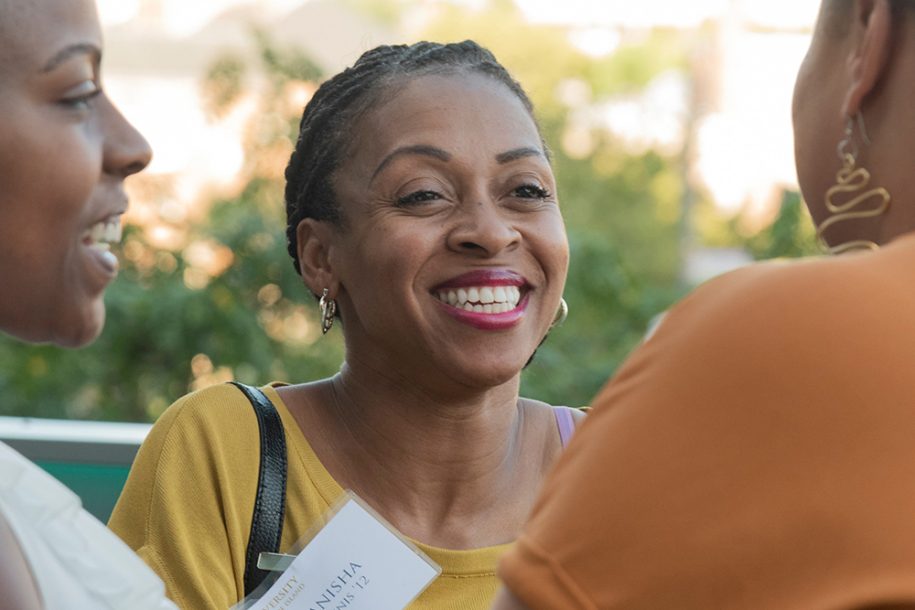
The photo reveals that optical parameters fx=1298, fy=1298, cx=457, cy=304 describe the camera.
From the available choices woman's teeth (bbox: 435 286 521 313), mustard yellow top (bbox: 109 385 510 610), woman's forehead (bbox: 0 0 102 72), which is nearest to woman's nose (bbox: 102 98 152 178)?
woman's forehead (bbox: 0 0 102 72)

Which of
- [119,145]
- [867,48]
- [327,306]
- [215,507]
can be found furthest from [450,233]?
[867,48]

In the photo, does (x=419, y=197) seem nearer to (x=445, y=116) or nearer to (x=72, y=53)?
(x=445, y=116)

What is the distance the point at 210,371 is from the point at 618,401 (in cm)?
451

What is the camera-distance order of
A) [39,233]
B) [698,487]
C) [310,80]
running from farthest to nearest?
[310,80] → [39,233] → [698,487]

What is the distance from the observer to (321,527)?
2.41 m

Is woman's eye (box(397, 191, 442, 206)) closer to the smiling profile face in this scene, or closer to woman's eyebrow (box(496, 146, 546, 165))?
the smiling profile face

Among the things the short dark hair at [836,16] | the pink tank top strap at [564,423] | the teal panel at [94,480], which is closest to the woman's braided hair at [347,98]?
the pink tank top strap at [564,423]

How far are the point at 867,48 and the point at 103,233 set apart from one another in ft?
3.17

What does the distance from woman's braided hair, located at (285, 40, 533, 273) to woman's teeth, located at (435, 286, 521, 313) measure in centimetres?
33

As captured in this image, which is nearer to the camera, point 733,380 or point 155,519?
point 733,380

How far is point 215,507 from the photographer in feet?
8.51

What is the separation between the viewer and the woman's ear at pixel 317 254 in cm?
299

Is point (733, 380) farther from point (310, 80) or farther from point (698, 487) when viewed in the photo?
point (310, 80)

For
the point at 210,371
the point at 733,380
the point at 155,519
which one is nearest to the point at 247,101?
the point at 210,371
